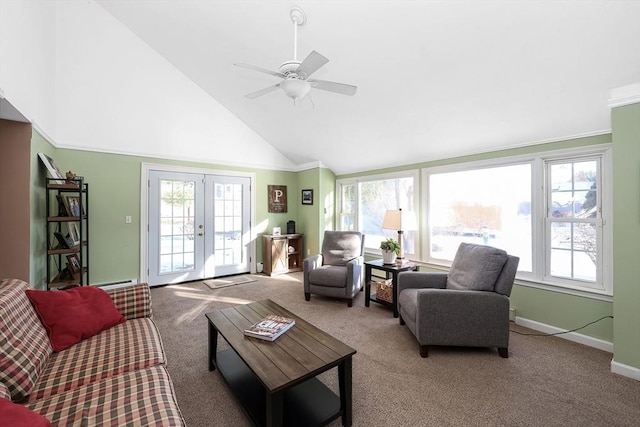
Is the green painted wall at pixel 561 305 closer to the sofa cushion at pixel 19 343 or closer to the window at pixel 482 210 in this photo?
the window at pixel 482 210

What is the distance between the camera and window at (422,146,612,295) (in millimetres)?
2590

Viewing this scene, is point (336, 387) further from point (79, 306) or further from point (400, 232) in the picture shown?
point (400, 232)

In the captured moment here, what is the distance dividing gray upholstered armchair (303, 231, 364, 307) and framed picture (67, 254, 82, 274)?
2.71 metres

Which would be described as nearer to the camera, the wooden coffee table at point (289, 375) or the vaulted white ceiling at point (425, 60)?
the wooden coffee table at point (289, 375)

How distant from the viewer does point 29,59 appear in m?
2.52

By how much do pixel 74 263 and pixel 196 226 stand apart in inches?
67.1

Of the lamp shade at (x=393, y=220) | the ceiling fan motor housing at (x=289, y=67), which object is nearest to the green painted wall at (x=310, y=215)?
the lamp shade at (x=393, y=220)

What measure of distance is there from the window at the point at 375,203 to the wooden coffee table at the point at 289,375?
105 inches

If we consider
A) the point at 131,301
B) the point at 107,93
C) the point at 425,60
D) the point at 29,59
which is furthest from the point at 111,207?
the point at 425,60

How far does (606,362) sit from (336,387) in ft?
7.48

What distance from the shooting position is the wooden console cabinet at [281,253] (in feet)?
16.9

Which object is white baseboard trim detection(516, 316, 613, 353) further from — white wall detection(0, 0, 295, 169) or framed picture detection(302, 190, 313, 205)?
white wall detection(0, 0, 295, 169)

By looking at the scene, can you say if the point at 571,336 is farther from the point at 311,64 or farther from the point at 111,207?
the point at 111,207

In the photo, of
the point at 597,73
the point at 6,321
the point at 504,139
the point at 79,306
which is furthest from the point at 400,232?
the point at 6,321
